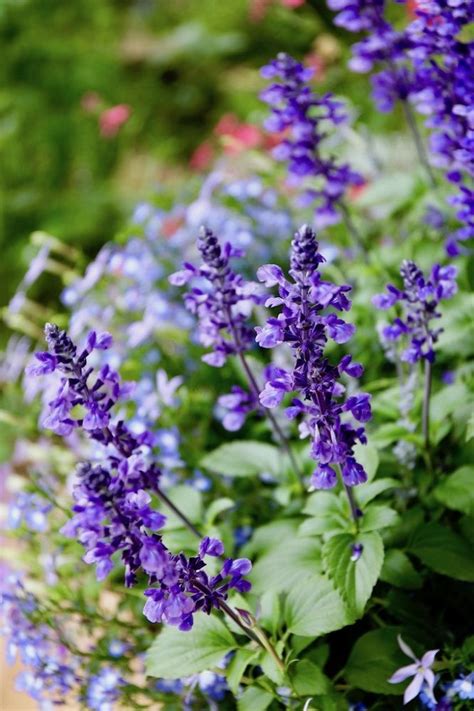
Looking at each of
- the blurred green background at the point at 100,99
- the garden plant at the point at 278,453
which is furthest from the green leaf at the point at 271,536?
the blurred green background at the point at 100,99

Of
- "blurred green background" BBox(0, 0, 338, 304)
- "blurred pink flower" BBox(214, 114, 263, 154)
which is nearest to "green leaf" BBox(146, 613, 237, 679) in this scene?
"blurred green background" BBox(0, 0, 338, 304)

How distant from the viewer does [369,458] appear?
1.06 m

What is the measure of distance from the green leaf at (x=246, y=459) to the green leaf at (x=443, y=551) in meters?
0.26

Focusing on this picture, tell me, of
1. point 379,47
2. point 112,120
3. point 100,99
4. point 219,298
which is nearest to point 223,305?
point 219,298

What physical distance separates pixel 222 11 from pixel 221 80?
1.12 ft

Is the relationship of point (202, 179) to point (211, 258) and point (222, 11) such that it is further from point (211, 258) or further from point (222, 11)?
point (222, 11)

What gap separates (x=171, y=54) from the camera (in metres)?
3.85

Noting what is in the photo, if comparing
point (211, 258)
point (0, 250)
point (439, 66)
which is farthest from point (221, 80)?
point (211, 258)

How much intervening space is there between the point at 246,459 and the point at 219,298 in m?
0.35

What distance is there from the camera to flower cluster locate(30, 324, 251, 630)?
2.54 ft

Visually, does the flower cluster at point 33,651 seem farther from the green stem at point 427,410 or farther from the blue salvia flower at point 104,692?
the green stem at point 427,410

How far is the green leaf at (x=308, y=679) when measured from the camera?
944mm

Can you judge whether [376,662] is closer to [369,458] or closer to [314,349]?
[369,458]

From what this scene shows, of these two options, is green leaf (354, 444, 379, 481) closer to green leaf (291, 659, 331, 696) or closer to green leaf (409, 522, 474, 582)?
green leaf (409, 522, 474, 582)
